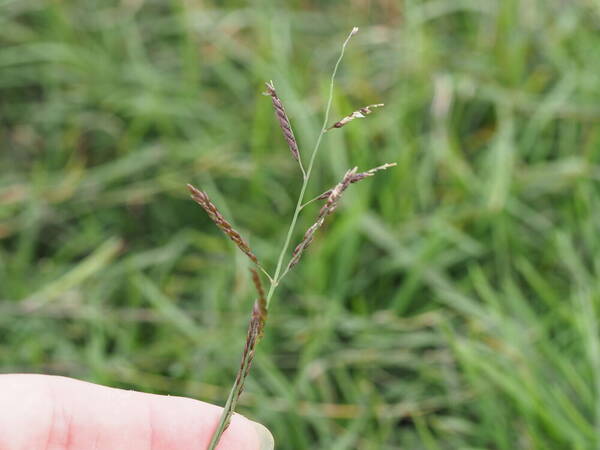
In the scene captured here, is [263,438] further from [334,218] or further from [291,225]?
[334,218]

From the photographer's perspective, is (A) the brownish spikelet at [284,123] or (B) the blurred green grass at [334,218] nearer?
(A) the brownish spikelet at [284,123]

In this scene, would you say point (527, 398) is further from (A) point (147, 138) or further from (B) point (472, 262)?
(A) point (147, 138)

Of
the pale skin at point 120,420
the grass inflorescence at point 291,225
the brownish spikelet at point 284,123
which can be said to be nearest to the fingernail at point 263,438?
the pale skin at point 120,420

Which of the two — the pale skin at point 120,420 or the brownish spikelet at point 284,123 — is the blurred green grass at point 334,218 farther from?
the brownish spikelet at point 284,123

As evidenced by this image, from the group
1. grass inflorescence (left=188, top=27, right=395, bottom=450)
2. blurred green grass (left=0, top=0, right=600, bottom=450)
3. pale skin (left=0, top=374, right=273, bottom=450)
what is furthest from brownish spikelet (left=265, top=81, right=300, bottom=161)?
blurred green grass (left=0, top=0, right=600, bottom=450)

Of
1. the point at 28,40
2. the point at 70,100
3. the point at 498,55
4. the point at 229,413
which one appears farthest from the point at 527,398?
the point at 28,40

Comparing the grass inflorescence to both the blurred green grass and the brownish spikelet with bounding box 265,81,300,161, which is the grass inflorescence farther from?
the blurred green grass
